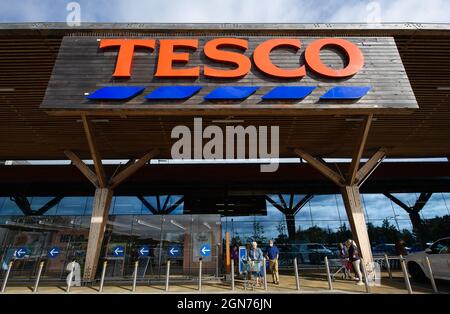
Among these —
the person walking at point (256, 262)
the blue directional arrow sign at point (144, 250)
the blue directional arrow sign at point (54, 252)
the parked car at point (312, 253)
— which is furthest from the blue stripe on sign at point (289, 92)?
the parked car at point (312, 253)

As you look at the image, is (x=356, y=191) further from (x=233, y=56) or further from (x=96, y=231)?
(x=96, y=231)

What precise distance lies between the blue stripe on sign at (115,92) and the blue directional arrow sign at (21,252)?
9660 millimetres

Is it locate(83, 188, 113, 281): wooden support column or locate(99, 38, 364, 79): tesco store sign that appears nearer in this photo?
locate(99, 38, 364, 79): tesco store sign

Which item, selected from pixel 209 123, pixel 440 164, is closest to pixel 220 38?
pixel 209 123

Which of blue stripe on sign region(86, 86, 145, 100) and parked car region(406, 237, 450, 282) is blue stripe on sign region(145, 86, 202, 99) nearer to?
blue stripe on sign region(86, 86, 145, 100)

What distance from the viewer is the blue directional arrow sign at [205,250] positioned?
41.8 ft

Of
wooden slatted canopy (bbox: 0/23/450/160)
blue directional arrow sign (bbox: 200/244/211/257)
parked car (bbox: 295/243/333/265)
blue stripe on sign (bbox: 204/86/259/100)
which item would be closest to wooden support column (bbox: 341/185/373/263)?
→ wooden slatted canopy (bbox: 0/23/450/160)

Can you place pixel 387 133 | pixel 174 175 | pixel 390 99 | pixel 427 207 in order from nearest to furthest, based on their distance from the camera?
1. pixel 390 99
2. pixel 387 133
3. pixel 174 175
4. pixel 427 207

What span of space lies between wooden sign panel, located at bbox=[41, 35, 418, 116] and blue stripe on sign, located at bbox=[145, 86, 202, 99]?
4 cm

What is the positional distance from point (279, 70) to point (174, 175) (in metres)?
12.5

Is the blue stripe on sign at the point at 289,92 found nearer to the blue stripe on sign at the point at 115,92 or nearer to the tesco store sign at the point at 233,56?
the tesco store sign at the point at 233,56

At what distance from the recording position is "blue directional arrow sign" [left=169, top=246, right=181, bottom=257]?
514 inches

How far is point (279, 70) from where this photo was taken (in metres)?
9.86

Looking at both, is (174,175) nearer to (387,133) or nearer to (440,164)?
(387,133)
